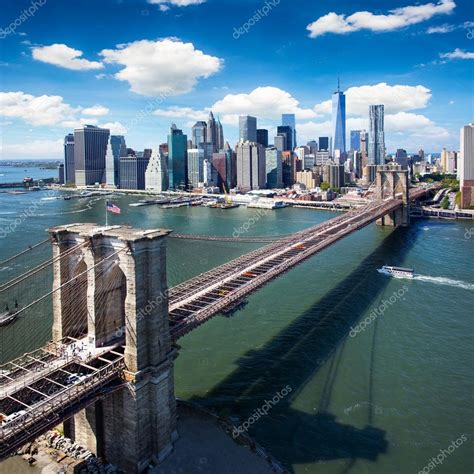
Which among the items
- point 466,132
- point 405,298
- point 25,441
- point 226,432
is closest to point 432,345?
point 405,298

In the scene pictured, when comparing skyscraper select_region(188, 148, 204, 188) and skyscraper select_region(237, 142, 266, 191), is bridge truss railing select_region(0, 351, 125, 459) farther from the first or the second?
skyscraper select_region(188, 148, 204, 188)

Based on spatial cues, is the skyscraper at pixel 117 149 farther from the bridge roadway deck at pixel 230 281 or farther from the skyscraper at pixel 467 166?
the bridge roadway deck at pixel 230 281

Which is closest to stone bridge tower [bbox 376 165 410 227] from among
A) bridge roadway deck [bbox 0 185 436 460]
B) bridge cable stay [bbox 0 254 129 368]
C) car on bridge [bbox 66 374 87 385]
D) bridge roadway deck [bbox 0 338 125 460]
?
bridge roadway deck [bbox 0 185 436 460]

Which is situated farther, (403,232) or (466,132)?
(466,132)

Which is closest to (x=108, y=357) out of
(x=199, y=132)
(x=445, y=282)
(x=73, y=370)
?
(x=73, y=370)

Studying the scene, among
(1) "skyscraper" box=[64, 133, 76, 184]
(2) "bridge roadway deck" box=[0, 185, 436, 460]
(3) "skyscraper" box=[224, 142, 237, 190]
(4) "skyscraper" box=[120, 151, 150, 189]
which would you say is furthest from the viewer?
(1) "skyscraper" box=[64, 133, 76, 184]

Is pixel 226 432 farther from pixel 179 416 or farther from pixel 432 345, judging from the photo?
pixel 432 345

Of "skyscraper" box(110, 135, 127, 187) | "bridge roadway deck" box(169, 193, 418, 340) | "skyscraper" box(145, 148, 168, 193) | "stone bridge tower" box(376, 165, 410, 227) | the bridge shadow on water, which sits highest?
"skyscraper" box(110, 135, 127, 187)
